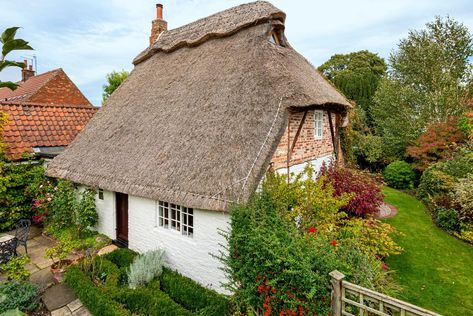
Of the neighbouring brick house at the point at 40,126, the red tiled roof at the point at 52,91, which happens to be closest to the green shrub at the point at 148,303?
the neighbouring brick house at the point at 40,126

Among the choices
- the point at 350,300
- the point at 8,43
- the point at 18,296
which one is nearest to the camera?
the point at 350,300

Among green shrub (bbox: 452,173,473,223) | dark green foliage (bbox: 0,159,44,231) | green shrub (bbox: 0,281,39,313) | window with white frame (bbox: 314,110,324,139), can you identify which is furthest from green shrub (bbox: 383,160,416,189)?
dark green foliage (bbox: 0,159,44,231)

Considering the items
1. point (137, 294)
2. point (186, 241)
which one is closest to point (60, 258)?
point (137, 294)

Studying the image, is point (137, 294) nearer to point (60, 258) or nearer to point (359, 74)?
point (60, 258)

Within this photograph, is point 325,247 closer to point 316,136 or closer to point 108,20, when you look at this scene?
point 316,136

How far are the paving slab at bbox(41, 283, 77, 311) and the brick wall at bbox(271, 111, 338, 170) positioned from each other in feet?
Answer: 19.3

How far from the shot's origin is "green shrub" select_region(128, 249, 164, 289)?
620cm

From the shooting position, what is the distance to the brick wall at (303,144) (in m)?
7.10

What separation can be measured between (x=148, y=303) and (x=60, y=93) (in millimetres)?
19506

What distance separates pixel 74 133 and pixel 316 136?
37.2 ft

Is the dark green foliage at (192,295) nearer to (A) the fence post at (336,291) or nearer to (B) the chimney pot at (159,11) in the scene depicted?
(A) the fence post at (336,291)

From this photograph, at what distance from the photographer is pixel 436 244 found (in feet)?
29.7

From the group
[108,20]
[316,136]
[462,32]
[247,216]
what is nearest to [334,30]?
[316,136]

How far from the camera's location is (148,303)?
18.2ft
